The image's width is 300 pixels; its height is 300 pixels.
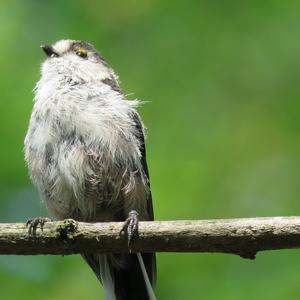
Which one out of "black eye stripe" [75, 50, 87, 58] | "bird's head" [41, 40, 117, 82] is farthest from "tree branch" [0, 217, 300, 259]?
"black eye stripe" [75, 50, 87, 58]

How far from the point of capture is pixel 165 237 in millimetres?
4484

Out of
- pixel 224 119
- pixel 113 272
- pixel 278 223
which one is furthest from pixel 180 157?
pixel 278 223

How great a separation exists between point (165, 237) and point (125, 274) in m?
1.63

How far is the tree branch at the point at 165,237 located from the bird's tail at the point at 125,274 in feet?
3.74

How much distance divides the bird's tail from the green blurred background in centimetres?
10

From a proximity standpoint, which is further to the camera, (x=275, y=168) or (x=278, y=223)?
(x=275, y=168)

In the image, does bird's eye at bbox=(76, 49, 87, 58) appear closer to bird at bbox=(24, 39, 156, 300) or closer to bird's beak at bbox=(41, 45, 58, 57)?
bird's beak at bbox=(41, 45, 58, 57)

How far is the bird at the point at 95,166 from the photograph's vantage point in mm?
5875

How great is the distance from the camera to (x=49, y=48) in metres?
6.89

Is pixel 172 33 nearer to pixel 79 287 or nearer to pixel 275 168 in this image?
pixel 275 168

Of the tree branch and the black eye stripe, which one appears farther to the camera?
the black eye stripe

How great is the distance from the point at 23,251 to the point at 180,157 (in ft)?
6.75

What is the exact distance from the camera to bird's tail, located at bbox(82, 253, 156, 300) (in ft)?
18.8

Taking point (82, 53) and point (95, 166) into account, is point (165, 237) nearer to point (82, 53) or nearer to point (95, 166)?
point (95, 166)
